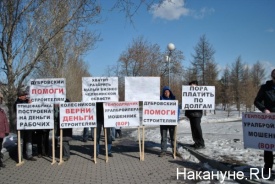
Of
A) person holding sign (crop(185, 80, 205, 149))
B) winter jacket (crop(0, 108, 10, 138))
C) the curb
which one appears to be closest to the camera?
the curb

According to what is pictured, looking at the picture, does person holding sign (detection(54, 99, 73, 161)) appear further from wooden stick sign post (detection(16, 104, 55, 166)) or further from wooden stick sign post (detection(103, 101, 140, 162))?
wooden stick sign post (detection(103, 101, 140, 162))

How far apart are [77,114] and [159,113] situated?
2313mm

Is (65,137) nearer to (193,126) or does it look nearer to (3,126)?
(3,126)

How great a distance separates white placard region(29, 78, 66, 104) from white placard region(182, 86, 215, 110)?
3.52 metres

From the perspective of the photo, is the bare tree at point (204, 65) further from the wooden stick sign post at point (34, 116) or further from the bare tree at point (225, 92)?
the wooden stick sign post at point (34, 116)

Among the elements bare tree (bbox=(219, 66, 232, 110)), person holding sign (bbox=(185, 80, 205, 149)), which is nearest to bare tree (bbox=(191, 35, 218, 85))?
bare tree (bbox=(219, 66, 232, 110))

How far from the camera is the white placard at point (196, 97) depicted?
9641 mm

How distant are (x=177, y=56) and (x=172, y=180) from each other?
122 ft

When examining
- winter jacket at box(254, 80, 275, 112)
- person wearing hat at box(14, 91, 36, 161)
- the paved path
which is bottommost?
the paved path

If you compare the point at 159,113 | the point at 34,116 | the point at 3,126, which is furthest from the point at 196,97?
the point at 3,126

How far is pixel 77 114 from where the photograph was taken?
908 centimetres

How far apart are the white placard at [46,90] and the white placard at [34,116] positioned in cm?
19

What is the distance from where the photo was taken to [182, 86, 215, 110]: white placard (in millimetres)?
9641

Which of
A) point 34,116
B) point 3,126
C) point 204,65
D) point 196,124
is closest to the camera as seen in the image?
point 3,126
